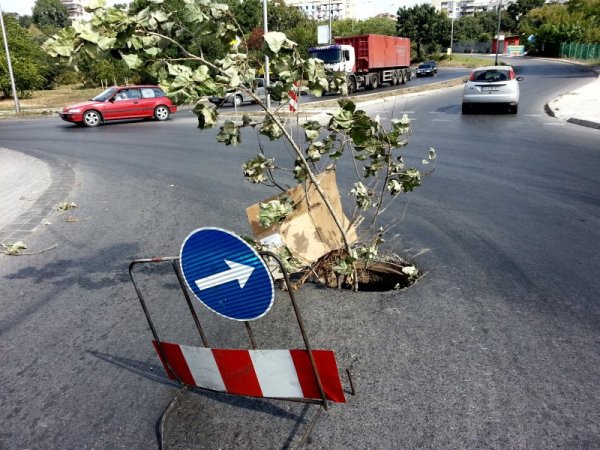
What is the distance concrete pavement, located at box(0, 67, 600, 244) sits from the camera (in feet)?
24.6

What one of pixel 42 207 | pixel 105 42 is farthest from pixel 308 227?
pixel 42 207

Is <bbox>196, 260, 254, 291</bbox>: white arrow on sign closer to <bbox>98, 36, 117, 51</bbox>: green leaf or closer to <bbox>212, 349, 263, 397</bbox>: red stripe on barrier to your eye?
<bbox>212, 349, 263, 397</bbox>: red stripe on barrier

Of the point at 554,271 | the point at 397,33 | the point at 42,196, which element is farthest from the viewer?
the point at 397,33

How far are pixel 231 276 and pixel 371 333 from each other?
1.71 metres

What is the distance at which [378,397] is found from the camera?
129 inches

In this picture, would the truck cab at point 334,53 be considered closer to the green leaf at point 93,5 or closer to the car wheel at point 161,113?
the car wheel at point 161,113

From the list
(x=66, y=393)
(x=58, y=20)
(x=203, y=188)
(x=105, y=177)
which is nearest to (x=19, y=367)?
(x=66, y=393)

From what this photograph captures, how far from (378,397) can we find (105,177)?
9.00 meters

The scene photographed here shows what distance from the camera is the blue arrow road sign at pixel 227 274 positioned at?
2.64 meters

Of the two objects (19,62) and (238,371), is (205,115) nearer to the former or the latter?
(238,371)

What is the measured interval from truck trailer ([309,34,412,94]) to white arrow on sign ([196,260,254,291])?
Result: 91.0 ft

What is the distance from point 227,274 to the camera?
273 cm

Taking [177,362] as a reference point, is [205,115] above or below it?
above

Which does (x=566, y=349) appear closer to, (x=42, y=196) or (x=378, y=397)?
(x=378, y=397)
